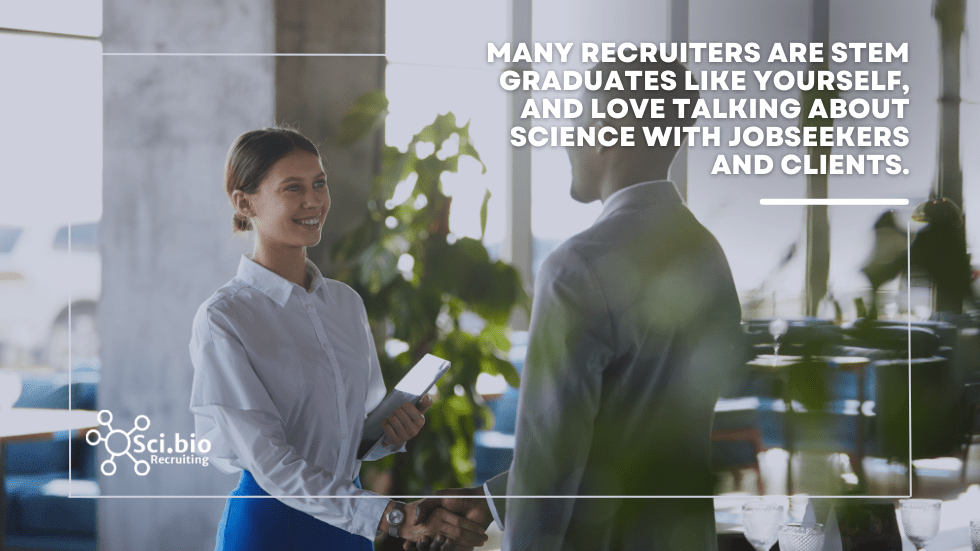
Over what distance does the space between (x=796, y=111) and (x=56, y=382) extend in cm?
185

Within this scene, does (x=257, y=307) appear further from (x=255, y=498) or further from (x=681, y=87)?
(x=681, y=87)

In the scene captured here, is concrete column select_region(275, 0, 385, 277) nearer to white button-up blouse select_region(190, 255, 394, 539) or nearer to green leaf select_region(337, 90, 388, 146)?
green leaf select_region(337, 90, 388, 146)

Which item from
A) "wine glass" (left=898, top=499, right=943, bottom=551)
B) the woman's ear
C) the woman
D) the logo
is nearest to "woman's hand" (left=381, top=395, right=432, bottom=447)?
the woman

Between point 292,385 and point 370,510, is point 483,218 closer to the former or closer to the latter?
point 292,385

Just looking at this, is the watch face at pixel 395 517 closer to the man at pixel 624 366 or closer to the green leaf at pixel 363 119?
the man at pixel 624 366

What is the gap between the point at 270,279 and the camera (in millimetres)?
1718

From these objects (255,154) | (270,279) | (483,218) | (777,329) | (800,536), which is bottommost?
(800,536)

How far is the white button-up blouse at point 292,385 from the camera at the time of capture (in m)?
1.68

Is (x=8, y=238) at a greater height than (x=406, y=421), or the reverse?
(x=8, y=238)

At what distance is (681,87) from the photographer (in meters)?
1.74

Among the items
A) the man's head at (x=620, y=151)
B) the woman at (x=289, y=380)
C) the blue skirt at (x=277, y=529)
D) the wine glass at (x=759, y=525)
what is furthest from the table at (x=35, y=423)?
the wine glass at (x=759, y=525)

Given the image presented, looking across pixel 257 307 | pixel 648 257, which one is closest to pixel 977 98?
pixel 648 257

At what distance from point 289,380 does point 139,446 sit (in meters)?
0.45

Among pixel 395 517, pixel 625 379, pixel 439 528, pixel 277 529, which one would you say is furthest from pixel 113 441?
pixel 625 379
